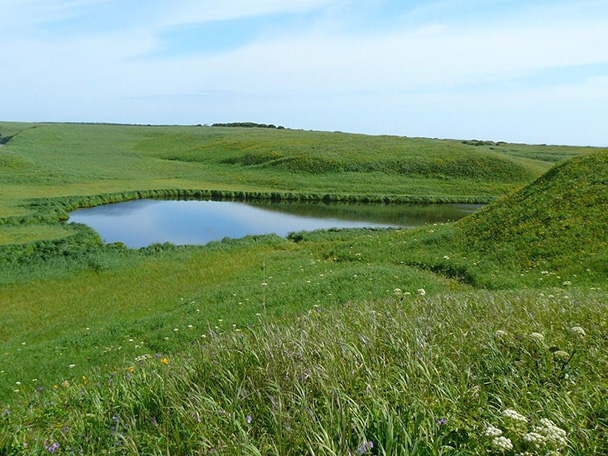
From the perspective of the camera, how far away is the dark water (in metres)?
35.2

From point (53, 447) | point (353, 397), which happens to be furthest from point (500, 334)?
point (53, 447)

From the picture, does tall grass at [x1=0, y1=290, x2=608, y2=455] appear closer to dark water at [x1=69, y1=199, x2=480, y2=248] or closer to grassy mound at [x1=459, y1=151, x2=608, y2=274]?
grassy mound at [x1=459, y1=151, x2=608, y2=274]

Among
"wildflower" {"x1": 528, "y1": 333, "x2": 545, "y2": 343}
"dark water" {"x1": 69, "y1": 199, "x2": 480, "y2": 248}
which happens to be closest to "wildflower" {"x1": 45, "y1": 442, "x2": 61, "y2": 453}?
"wildflower" {"x1": 528, "y1": 333, "x2": 545, "y2": 343}

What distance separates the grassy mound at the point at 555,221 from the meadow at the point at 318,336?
4.8 inches

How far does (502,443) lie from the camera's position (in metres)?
3.96

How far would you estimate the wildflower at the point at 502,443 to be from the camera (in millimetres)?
3926

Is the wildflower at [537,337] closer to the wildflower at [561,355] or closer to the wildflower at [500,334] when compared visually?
the wildflower at [561,355]

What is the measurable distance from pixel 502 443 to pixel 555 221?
20441mm

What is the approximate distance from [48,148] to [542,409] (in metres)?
113

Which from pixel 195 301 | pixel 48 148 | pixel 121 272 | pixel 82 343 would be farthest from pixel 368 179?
pixel 48 148

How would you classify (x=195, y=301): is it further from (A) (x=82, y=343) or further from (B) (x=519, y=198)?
(B) (x=519, y=198)

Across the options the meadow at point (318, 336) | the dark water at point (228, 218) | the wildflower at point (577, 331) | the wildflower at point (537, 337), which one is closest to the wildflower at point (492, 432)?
the meadow at point (318, 336)

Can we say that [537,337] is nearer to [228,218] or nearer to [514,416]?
[514,416]

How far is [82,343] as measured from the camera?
535 inches
